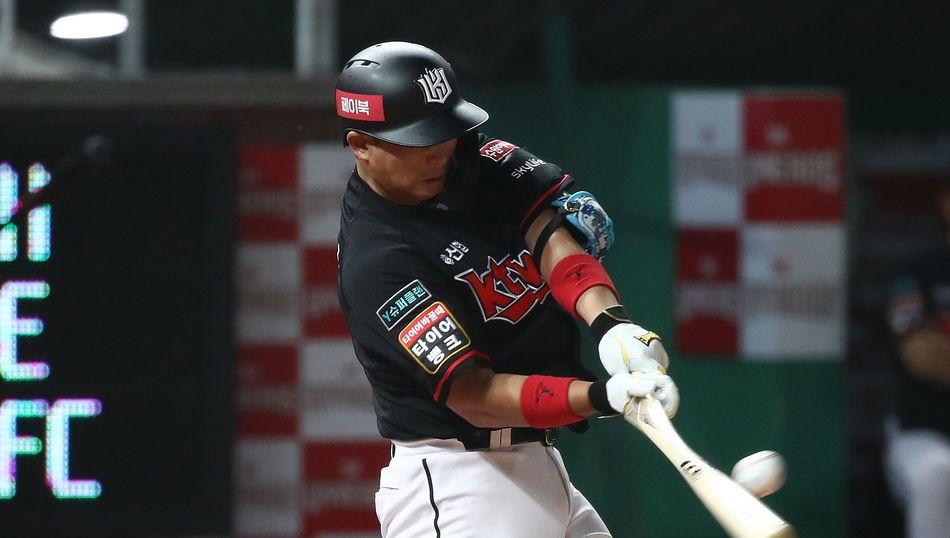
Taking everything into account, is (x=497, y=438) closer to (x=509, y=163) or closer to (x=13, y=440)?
(x=509, y=163)

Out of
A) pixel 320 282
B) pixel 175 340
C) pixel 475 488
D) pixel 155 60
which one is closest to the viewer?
pixel 475 488

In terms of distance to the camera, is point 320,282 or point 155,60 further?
point 155,60

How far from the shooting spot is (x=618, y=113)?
3.54 metres

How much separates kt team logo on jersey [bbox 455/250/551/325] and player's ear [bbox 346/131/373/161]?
9.1 inches

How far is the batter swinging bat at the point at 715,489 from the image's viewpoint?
136cm

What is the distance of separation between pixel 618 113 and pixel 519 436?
1.83 meters

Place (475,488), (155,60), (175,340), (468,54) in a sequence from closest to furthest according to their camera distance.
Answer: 1. (475,488)
2. (175,340)
3. (468,54)
4. (155,60)

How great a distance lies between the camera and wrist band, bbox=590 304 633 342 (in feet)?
5.44

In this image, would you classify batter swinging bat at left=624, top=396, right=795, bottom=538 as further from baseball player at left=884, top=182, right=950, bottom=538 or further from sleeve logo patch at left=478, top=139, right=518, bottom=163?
baseball player at left=884, top=182, right=950, bottom=538

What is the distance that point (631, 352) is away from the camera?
1.58m

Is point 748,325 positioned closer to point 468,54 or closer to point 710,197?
point 710,197

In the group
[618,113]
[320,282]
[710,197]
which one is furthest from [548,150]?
→ [320,282]

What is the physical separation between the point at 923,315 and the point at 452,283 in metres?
1.78

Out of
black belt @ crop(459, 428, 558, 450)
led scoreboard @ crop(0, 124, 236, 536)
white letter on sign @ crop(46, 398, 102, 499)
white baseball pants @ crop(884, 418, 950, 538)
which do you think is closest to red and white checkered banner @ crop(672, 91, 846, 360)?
white baseball pants @ crop(884, 418, 950, 538)
